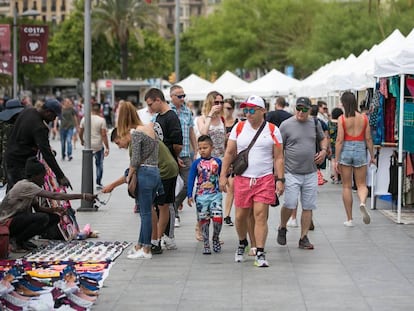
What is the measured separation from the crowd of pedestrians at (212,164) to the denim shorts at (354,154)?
0.01 m

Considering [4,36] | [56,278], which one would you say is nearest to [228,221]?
[56,278]

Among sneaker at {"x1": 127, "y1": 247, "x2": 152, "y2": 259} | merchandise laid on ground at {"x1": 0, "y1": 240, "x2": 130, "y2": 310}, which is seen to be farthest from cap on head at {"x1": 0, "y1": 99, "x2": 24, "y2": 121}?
sneaker at {"x1": 127, "y1": 247, "x2": 152, "y2": 259}

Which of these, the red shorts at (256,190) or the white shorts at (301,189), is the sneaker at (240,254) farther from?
the white shorts at (301,189)

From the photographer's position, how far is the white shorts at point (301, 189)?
35.1 feet

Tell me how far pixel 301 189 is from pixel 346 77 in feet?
29.4

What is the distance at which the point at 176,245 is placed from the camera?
1116cm

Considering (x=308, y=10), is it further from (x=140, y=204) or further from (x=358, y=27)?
(x=140, y=204)

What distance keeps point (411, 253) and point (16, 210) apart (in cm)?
437

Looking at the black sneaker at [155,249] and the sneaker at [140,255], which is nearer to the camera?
the sneaker at [140,255]

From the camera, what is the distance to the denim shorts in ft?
40.6

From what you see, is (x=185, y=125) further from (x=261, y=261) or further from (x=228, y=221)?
(x=261, y=261)

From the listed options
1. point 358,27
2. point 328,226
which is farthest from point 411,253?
point 358,27

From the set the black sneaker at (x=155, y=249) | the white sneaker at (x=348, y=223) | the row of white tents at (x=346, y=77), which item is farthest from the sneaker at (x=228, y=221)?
the row of white tents at (x=346, y=77)

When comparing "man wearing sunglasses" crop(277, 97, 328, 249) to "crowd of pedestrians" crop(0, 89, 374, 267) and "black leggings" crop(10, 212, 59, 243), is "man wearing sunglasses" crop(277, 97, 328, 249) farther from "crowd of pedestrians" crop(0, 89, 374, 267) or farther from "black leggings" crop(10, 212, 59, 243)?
"black leggings" crop(10, 212, 59, 243)
